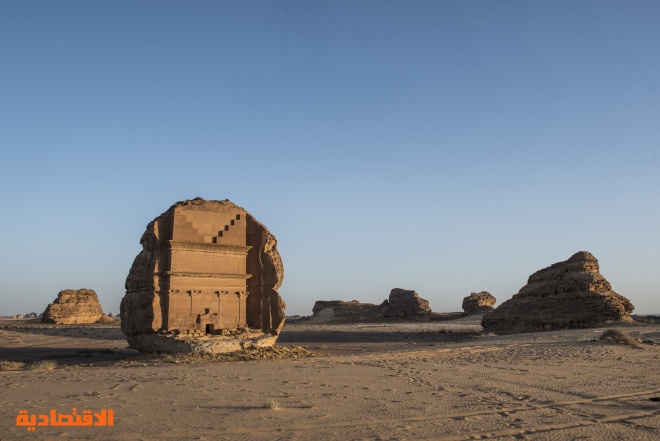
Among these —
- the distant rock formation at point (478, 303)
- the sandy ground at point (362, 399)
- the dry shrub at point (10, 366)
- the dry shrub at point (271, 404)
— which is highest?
the distant rock formation at point (478, 303)

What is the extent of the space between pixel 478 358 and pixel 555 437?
9789mm

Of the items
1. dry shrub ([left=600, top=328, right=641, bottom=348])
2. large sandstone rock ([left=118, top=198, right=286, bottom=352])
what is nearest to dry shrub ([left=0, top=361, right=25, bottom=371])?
large sandstone rock ([left=118, top=198, right=286, bottom=352])

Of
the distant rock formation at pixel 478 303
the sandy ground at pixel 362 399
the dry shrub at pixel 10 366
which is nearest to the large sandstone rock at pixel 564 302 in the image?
the sandy ground at pixel 362 399

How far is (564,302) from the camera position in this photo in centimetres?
3102

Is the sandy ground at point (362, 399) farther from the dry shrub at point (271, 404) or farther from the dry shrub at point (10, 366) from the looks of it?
the dry shrub at point (10, 366)

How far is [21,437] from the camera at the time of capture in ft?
20.8

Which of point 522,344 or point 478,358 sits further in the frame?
point 522,344

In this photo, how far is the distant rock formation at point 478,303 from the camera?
63.3m

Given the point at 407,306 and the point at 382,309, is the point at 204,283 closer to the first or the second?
the point at 407,306

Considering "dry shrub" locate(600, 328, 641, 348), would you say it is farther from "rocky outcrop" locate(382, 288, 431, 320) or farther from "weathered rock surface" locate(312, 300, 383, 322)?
"weathered rock surface" locate(312, 300, 383, 322)

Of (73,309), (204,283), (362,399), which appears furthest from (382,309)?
(362,399)

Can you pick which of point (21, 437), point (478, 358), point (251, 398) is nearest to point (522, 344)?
point (478, 358)

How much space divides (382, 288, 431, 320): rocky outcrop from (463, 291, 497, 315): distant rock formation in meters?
4.92

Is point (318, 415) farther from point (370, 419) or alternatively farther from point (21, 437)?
point (21, 437)
